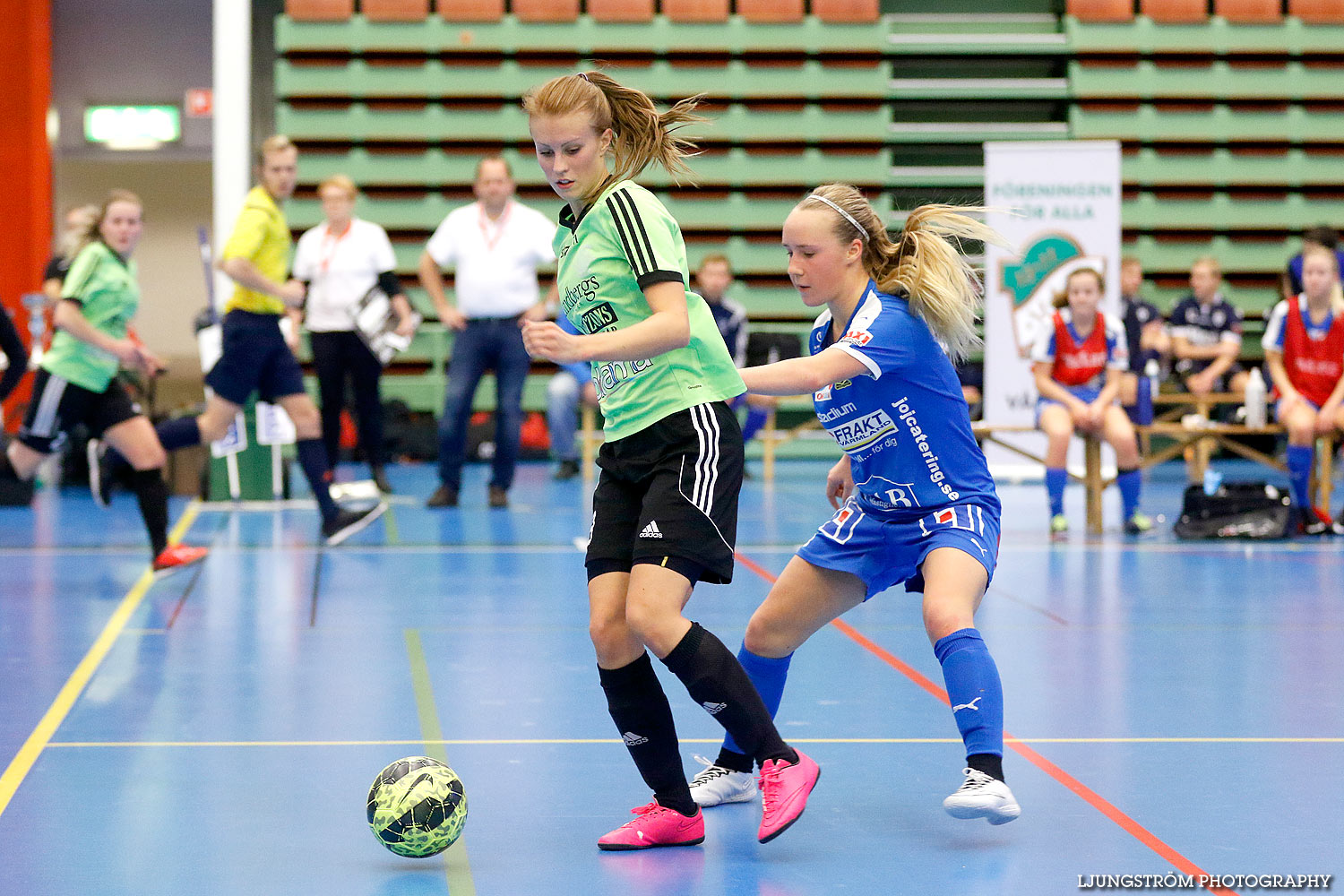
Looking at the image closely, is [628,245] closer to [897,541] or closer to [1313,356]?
[897,541]

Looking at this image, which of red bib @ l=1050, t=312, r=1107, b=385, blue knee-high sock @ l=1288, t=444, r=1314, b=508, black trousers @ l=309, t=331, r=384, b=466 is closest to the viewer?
blue knee-high sock @ l=1288, t=444, r=1314, b=508

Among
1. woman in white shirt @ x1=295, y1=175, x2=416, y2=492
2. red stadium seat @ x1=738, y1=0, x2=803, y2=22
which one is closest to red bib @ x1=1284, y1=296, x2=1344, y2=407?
woman in white shirt @ x1=295, y1=175, x2=416, y2=492

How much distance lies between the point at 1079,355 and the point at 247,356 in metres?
4.34

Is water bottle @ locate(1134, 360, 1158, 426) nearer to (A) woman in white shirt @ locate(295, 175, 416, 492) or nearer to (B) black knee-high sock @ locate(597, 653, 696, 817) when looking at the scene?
(A) woman in white shirt @ locate(295, 175, 416, 492)

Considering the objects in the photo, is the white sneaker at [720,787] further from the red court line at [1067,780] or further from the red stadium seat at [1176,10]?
the red stadium seat at [1176,10]

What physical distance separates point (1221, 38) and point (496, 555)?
10012mm

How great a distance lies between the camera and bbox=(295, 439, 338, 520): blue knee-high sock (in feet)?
23.2

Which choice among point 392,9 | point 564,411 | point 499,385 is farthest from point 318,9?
point 499,385

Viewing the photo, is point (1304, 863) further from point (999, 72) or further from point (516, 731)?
point (999, 72)

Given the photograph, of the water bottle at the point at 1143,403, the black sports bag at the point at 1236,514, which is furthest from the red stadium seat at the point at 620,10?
the black sports bag at the point at 1236,514

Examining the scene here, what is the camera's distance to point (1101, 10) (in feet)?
44.2

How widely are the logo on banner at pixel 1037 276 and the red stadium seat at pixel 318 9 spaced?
646cm

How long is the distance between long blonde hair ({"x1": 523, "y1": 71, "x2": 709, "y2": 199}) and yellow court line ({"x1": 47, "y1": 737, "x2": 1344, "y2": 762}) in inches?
55.6

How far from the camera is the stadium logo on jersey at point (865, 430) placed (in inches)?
123
